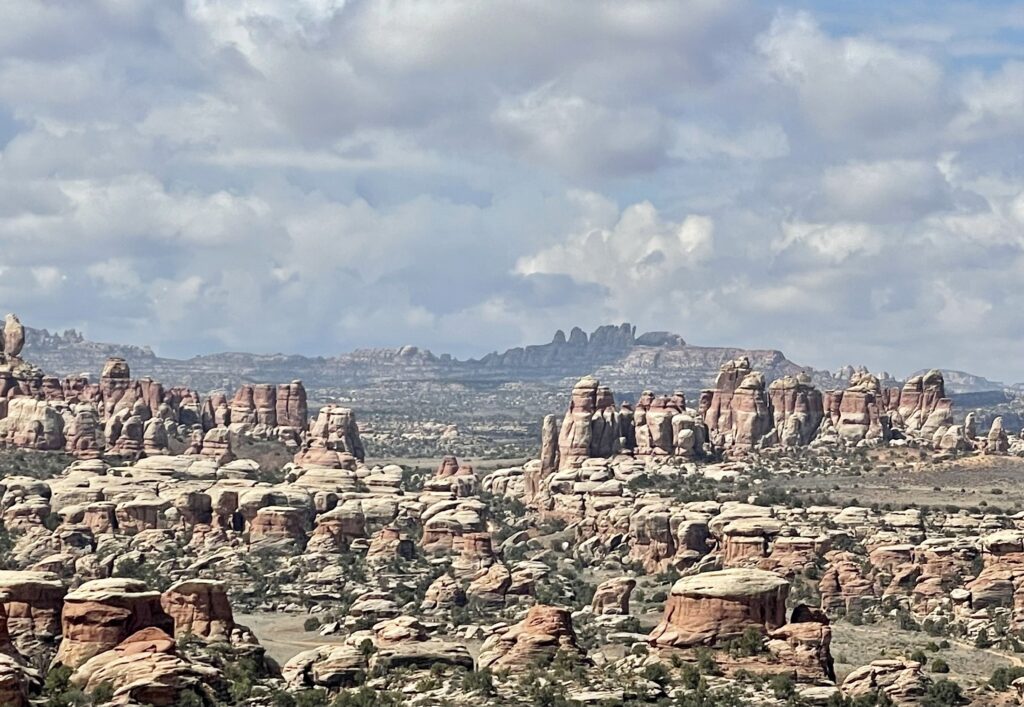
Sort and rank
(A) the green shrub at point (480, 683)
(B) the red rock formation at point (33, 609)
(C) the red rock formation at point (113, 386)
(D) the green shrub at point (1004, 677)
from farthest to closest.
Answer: (C) the red rock formation at point (113, 386), (D) the green shrub at point (1004, 677), (B) the red rock formation at point (33, 609), (A) the green shrub at point (480, 683)

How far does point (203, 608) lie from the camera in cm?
7450

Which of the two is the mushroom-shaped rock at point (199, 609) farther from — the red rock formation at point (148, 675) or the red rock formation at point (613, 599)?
the red rock formation at point (613, 599)

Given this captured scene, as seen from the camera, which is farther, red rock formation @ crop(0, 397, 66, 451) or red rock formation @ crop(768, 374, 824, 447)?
red rock formation @ crop(768, 374, 824, 447)

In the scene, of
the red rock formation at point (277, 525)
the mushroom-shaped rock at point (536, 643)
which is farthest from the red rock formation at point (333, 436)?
the mushroom-shaped rock at point (536, 643)

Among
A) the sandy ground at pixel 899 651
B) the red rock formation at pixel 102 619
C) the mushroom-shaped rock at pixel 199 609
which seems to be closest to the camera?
the red rock formation at pixel 102 619

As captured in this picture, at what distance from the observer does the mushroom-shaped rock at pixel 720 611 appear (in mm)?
69750

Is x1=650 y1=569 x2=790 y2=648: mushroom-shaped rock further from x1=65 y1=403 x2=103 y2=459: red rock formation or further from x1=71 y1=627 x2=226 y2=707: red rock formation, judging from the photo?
x1=65 y1=403 x2=103 y2=459: red rock formation

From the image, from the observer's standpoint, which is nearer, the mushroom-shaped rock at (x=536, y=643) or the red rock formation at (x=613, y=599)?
the mushroom-shaped rock at (x=536, y=643)

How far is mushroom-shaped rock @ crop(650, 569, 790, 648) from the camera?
6975 centimetres

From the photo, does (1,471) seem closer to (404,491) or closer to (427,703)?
(404,491)

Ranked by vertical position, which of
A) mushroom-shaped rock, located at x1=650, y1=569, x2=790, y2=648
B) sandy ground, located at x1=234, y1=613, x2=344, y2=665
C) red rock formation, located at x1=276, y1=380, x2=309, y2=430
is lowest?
sandy ground, located at x1=234, y1=613, x2=344, y2=665

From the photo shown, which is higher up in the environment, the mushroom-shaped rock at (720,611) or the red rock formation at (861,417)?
the red rock formation at (861,417)

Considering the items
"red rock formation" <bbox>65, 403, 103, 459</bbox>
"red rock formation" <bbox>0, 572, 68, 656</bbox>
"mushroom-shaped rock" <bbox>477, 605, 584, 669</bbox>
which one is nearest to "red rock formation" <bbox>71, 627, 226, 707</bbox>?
"red rock formation" <bbox>0, 572, 68, 656</bbox>

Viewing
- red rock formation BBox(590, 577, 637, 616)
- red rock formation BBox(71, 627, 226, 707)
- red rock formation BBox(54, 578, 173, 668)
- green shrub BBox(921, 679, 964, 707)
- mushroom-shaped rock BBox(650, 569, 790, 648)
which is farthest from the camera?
red rock formation BBox(590, 577, 637, 616)
